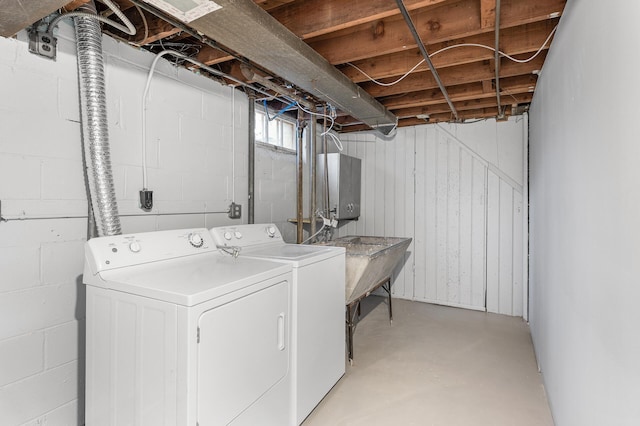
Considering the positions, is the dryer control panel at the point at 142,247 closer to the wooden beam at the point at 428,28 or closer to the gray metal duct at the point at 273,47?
the gray metal duct at the point at 273,47

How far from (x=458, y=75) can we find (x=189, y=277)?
102 inches

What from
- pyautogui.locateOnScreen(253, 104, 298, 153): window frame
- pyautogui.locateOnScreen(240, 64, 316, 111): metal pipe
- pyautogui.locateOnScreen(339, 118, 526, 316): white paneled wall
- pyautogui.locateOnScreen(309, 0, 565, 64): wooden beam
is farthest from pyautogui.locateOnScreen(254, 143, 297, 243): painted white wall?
pyautogui.locateOnScreen(339, 118, 526, 316): white paneled wall

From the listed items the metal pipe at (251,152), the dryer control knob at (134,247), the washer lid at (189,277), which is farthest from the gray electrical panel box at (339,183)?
the dryer control knob at (134,247)

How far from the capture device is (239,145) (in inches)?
118

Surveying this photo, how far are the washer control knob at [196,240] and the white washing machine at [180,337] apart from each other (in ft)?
0.42

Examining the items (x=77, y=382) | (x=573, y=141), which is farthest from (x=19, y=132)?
(x=573, y=141)

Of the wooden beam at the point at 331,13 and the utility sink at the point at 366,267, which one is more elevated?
the wooden beam at the point at 331,13

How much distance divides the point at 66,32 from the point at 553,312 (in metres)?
3.20

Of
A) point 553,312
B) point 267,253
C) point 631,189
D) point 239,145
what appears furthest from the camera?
point 239,145

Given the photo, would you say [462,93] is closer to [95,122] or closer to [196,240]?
[196,240]

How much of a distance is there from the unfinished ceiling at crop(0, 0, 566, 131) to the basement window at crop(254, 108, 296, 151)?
0.54 m

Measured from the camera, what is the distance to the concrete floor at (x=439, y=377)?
215 cm

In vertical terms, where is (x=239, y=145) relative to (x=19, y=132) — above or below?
above

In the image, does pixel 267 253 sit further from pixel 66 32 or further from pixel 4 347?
pixel 66 32
